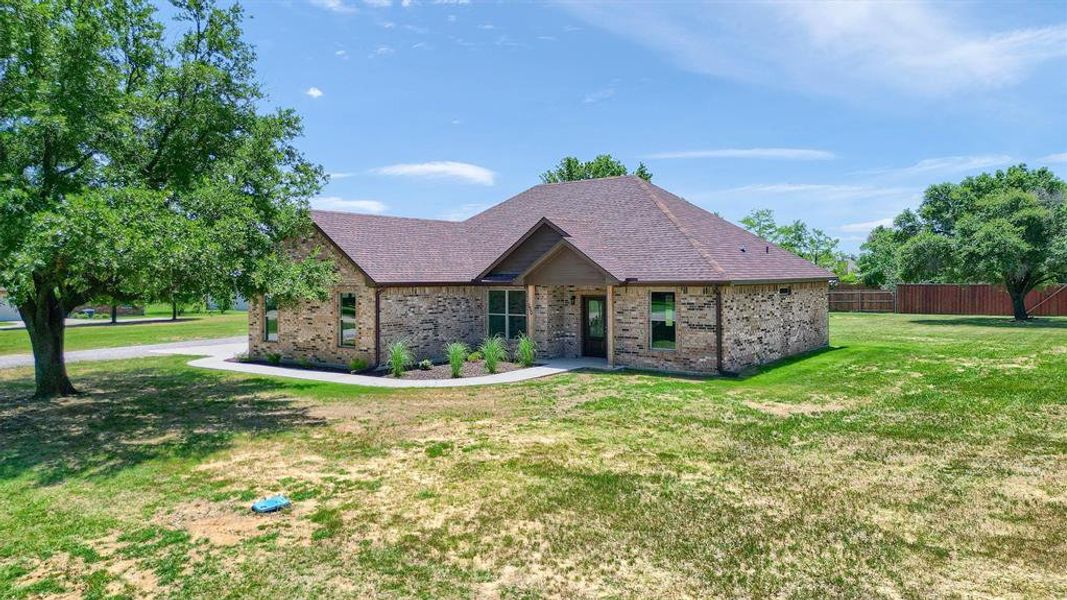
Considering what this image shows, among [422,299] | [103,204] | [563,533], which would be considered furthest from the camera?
[422,299]

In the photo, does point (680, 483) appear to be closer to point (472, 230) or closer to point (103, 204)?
point (103, 204)

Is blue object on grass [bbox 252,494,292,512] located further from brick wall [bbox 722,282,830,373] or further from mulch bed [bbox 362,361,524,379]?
brick wall [bbox 722,282,830,373]

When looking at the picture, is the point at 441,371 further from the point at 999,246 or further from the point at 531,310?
the point at 999,246

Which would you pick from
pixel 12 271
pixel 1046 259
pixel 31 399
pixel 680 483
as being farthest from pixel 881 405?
pixel 1046 259

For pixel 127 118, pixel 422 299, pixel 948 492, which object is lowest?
pixel 948 492

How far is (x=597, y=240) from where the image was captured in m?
20.9

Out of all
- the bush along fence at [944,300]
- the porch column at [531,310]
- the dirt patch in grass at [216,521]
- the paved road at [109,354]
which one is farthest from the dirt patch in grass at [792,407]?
the bush along fence at [944,300]

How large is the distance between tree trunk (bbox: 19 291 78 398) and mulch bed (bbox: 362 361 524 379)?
23.9 ft

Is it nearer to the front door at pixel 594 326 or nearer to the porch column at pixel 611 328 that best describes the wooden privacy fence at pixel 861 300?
the front door at pixel 594 326

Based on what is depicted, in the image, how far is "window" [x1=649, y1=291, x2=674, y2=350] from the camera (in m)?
18.6

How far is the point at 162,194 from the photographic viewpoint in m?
12.1

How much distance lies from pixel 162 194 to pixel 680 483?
10.2 meters

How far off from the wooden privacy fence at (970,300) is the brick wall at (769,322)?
75.8 feet

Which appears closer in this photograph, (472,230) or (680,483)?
(680,483)
